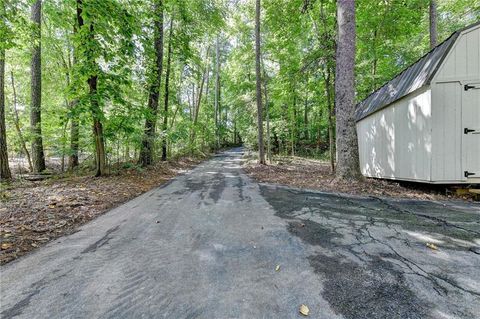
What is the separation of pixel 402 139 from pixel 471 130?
1.25 m

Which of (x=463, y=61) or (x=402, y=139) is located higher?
(x=463, y=61)

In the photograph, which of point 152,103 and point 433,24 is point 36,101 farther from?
point 433,24

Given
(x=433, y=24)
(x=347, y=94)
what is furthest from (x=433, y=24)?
(x=347, y=94)

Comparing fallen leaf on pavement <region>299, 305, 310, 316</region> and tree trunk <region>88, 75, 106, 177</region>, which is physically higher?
tree trunk <region>88, 75, 106, 177</region>

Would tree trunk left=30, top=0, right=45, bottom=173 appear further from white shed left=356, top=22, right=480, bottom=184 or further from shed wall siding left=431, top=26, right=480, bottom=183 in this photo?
shed wall siding left=431, top=26, right=480, bottom=183

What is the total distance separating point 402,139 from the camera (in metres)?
5.77

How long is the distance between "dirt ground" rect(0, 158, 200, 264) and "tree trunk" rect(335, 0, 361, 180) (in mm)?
5637

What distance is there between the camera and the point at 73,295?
1918mm

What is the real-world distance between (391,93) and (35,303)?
808cm

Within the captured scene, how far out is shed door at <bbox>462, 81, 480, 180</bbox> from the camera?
477 cm

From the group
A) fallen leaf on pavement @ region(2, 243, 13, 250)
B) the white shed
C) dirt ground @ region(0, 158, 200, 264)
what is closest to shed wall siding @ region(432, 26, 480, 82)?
the white shed

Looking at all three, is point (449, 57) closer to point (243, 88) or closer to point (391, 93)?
point (391, 93)

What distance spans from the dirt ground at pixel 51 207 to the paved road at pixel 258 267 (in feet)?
1.12

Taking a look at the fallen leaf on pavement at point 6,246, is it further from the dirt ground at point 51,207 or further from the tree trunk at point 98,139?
the tree trunk at point 98,139
